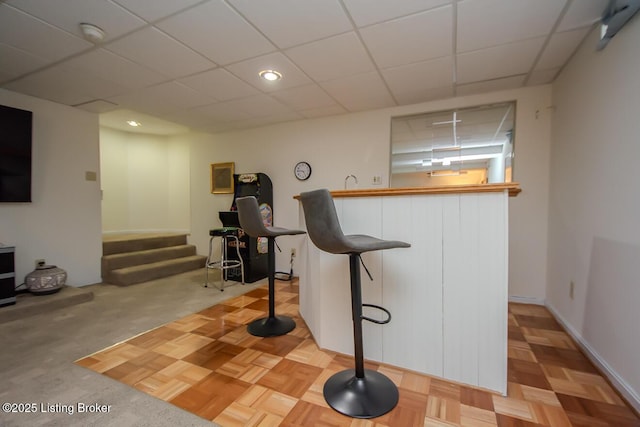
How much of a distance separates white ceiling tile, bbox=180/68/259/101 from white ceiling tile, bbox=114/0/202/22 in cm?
78

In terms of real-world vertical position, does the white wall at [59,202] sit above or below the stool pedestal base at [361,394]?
above

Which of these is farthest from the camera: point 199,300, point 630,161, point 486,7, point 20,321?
point 199,300

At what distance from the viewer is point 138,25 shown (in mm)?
1938

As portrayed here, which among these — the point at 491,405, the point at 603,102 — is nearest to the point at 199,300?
the point at 491,405

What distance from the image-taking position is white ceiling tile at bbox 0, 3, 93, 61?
186 cm

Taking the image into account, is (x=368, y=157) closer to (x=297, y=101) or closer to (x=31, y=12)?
(x=297, y=101)

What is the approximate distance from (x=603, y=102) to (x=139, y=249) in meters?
5.71

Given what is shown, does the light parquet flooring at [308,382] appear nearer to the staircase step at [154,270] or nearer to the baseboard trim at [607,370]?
the baseboard trim at [607,370]

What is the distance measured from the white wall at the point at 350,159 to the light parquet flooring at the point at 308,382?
1030 millimetres

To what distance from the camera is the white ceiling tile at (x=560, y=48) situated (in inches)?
81.3

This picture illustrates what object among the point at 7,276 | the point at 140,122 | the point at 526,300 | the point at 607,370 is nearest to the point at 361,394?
the point at 607,370

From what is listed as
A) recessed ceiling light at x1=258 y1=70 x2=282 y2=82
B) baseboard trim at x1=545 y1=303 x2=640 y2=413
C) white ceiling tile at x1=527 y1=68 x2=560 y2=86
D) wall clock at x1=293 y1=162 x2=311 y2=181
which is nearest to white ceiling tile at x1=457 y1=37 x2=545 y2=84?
white ceiling tile at x1=527 y1=68 x2=560 y2=86

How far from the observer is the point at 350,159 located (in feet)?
12.6

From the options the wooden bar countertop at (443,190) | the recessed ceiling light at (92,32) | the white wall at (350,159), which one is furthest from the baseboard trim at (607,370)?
the recessed ceiling light at (92,32)
